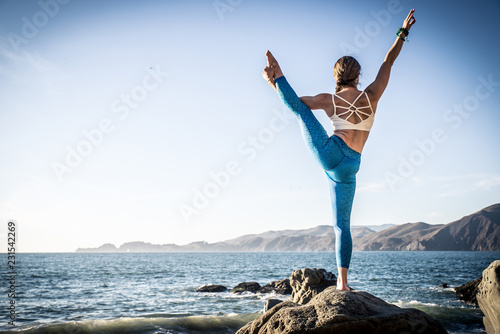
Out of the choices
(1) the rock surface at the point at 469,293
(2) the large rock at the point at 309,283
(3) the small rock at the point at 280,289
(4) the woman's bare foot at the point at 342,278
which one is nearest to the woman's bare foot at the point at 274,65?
(4) the woman's bare foot at the point at 342,278

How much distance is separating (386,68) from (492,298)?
152 inches

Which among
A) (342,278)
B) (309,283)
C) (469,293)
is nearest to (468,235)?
(469,293)

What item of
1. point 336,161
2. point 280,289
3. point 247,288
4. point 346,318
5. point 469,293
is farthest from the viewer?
point 247,288

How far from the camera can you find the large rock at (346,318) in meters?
3.70

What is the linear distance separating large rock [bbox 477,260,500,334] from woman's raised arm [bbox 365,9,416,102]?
11.4ft

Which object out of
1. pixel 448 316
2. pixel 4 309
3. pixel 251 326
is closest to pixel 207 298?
pixel 4 309

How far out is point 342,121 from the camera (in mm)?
4164

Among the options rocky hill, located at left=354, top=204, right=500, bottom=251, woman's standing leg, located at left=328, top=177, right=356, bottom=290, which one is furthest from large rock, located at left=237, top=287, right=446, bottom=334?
rocky hill, located at left=354, top=204, right=500, bottom=251

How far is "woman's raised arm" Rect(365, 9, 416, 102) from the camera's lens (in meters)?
4.26

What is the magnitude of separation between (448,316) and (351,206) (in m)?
14.7

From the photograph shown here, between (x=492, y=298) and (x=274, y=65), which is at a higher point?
(x=274, y=65)

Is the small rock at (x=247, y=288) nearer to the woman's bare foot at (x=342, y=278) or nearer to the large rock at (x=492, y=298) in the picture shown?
the large rock at (x=492, y=298)

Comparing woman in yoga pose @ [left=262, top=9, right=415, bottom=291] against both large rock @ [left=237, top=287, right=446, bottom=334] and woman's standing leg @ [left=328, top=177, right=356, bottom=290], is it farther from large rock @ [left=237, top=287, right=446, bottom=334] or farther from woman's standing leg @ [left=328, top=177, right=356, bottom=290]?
large rock @ [left=237, top=287, right=446, bottom=334]

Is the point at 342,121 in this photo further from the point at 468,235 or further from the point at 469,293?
the point at 468,235
